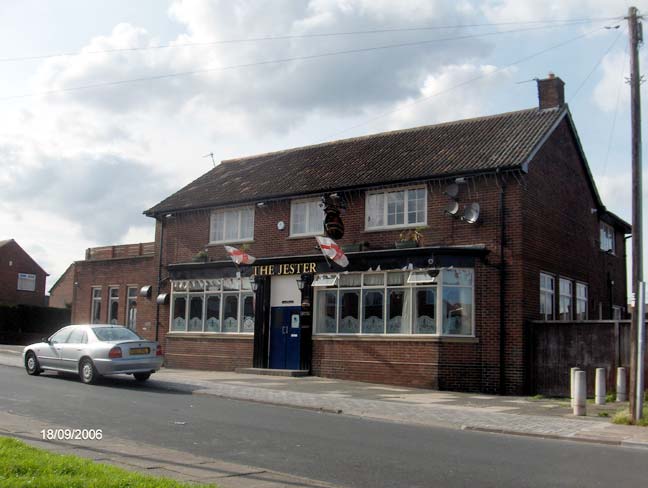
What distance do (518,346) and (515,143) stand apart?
5.74 metres

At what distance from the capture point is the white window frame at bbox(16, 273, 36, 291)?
57438 millimetres

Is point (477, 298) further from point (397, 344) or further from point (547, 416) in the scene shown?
point (547, 416)

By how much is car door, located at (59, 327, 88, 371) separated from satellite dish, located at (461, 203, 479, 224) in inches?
410

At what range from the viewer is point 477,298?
19844 mm

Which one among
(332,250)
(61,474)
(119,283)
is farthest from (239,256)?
(61,474)

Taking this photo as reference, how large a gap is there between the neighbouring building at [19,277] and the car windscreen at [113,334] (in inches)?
1563

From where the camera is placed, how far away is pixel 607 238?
92.5 feet

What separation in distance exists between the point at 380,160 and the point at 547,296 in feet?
21.7

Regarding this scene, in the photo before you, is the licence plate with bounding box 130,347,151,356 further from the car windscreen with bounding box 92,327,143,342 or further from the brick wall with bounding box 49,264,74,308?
the brick wall with bounding box 49,264,74,308

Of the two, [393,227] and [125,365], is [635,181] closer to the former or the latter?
[393,227]

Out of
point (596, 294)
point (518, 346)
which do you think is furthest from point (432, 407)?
point (596, 294)

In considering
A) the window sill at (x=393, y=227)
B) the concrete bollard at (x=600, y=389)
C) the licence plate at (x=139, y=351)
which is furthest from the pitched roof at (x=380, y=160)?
the licence plate at (x=139, y=351)

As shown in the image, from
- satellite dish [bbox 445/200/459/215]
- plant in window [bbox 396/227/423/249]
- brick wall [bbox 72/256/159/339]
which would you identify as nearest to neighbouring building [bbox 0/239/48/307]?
brick wall [bbox 72/256/159/339]

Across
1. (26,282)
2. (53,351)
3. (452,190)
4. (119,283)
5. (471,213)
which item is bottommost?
(53,351)
